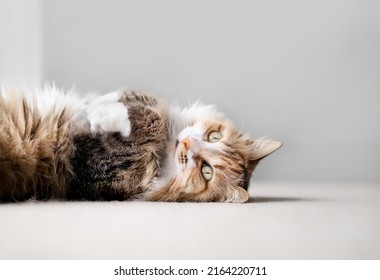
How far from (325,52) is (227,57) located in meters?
0.64

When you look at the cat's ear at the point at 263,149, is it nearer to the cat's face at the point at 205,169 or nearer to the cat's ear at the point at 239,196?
the cat's face at the point at 205,169

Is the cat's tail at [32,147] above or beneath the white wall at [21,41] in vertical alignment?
beneath

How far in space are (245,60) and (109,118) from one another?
178cm

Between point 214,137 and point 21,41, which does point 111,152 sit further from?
point 21,41

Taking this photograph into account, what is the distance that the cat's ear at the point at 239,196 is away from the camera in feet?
7.02

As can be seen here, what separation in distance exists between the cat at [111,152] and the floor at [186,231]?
0.40 feet

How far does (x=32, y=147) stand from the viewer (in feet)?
6.54

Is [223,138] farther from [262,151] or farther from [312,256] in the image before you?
[312,256]

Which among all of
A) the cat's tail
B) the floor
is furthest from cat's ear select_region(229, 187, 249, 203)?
the cat's tail

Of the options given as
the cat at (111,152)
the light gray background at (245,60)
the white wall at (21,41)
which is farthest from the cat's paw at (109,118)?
the white wall at (21,41)

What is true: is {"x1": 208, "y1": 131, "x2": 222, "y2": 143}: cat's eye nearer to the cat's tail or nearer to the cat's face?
the cat's face

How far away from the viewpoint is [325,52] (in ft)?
11.8

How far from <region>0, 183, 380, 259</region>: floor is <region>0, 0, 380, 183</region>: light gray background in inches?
67.2

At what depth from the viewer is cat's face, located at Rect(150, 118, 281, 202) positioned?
214cm
